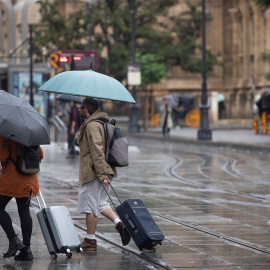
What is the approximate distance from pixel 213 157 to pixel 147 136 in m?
14.0

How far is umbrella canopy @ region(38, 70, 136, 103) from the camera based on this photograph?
10180 mm

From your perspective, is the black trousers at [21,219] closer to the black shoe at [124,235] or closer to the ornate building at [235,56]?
the black shoe at [124,235]

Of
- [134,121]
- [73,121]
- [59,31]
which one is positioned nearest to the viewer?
[73,121]

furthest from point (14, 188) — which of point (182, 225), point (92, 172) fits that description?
point (182, 225)

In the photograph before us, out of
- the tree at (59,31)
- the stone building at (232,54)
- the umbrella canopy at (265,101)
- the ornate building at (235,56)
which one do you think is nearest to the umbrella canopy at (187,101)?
the ornate building at (235,56)

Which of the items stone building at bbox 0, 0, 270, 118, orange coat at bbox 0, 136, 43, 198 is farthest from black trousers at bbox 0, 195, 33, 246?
stone building at bbox 0, 0, 270, 118

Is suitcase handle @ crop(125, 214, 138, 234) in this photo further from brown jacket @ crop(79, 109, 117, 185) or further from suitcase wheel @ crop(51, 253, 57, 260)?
suitcase wheel @ crop(51, 253, 57, 260)

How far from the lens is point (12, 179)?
9453 millimetres

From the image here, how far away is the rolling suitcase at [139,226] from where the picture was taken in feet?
32.2

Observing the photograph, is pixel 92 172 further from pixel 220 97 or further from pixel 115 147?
pixel 220 97

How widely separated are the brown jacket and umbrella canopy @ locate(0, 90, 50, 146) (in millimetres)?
625

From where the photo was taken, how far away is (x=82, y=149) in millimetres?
10156

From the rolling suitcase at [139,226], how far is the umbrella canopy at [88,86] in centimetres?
110

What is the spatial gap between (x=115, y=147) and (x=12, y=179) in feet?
3.92
